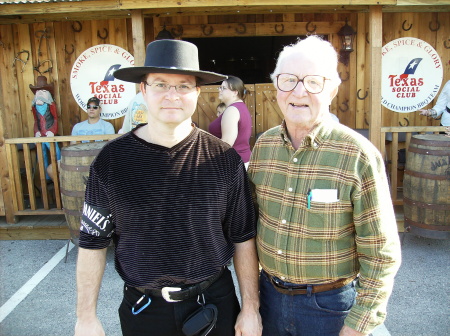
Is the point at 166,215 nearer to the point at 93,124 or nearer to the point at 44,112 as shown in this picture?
the point at 93,124

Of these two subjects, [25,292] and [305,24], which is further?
[305,24]

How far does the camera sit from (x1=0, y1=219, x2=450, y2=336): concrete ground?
3.07 m

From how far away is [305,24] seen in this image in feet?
18.7

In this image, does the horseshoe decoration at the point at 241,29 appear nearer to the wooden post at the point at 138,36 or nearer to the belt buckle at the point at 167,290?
the wooden post at the point at 138,36

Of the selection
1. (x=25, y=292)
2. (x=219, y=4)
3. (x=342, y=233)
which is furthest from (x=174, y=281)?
(x=219, y=4)

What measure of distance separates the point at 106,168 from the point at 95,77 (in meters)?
4.70

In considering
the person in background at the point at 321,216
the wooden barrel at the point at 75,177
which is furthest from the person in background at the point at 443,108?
the person in background at the point at 321,216

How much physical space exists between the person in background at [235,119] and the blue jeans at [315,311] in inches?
93.2

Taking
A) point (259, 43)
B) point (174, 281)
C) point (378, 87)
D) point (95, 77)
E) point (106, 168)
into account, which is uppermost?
point (259, 43)

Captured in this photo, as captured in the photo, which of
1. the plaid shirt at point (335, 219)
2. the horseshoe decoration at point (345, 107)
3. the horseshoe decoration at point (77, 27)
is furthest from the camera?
the horseshoe decoration at point (345, 107)

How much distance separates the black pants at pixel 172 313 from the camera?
167 centimetres

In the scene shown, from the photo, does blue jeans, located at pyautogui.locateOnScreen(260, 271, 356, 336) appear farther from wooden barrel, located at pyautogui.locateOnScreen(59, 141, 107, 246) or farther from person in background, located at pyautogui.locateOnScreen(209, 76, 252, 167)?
wooden barrel, located at pyautogui.locateOnScreen(59, 141, 107, 246)

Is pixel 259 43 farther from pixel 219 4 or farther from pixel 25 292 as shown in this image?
pixel 25 292

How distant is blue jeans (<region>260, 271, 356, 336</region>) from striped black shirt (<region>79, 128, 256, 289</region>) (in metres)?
0.33
